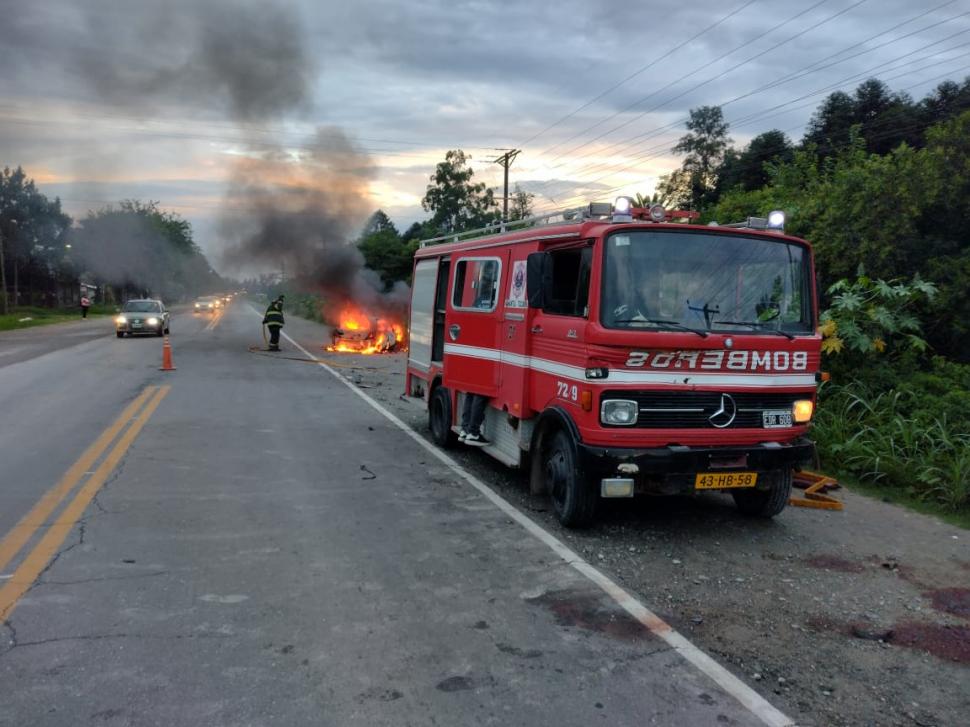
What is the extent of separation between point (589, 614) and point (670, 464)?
1.50 m

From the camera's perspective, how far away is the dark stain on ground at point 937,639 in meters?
4.02

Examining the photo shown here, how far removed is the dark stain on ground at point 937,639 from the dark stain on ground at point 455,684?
8.13 ft

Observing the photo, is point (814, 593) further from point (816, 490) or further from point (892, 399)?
point (892, 399)

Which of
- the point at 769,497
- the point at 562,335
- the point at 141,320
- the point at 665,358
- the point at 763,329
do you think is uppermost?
the point at 763,329

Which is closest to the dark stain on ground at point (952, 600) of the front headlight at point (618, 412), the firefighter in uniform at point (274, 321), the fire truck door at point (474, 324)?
the front headlight at point (618, 412)

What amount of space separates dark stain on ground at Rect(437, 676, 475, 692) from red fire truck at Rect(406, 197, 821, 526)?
2.20 meters

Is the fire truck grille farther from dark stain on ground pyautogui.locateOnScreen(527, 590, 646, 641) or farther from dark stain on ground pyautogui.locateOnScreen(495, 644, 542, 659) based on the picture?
dark stain on ground pyautogui.locateOnScreen(495, 644, 542, 659)

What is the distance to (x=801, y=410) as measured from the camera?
5957 millimetres

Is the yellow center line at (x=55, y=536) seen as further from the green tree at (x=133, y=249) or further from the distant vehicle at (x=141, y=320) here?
the green tree at (x=133, y=249)

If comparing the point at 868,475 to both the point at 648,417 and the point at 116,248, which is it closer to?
the point at 648,417

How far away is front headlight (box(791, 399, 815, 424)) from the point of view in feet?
19.5

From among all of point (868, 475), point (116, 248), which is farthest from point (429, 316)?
point (116, 248)

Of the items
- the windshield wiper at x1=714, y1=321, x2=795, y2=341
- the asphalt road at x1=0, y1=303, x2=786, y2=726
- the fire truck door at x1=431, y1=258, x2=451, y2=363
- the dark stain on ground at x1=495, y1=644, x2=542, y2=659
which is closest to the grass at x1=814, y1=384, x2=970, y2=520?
the windshield wiper at x1=714, y1=321, x2=795, y2=341

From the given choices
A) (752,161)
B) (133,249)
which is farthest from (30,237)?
(752,161)
